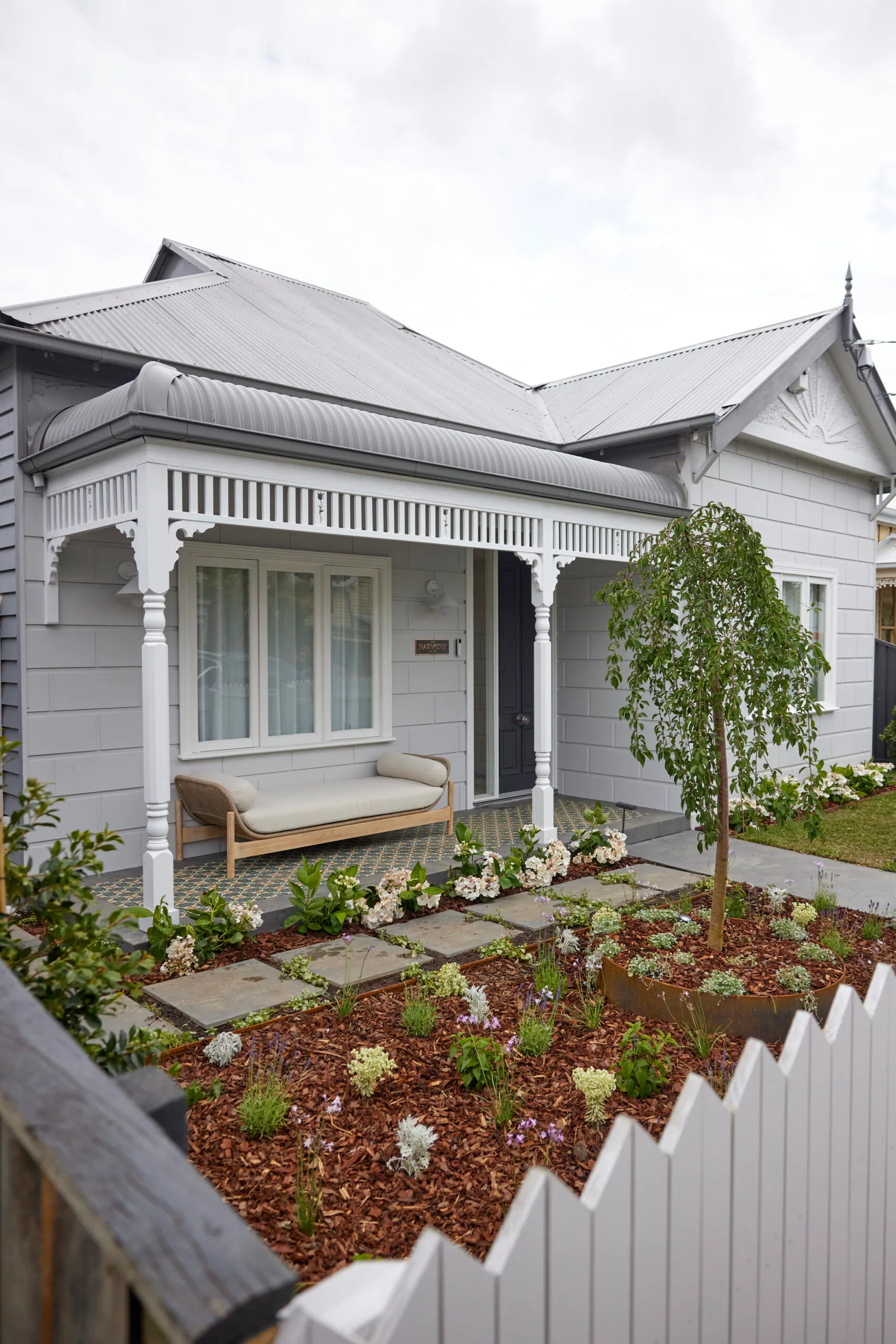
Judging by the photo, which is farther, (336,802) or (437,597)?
(437,597)

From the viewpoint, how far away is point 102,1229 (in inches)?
31.8

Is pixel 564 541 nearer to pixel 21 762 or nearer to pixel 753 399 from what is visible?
pixel 753 399

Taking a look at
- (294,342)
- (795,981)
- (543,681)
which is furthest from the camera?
Result: (294,342)

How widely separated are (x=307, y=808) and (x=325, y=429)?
8.70ft

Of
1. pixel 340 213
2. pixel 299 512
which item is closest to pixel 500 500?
pixel 299 512

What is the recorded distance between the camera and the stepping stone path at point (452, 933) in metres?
4.96

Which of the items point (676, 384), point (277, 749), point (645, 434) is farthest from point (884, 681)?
point (277, 749)

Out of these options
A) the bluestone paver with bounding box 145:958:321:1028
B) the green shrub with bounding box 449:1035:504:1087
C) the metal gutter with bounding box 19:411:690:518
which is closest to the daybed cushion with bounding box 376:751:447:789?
the metal gutter with bounding box 19:411:690:518

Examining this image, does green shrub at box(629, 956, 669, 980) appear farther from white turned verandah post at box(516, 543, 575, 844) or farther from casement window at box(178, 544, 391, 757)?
casement window at box(178, 544, 391, 757)

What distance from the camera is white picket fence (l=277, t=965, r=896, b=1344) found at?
46.6 inches

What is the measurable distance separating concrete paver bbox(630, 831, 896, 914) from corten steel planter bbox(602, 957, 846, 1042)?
1892 mm

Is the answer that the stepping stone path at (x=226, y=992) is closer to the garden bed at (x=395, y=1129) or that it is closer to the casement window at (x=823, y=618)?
the garden bed at (x=395, y=1129)

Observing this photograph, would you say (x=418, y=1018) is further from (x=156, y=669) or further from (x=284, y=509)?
(x=284, y=509)

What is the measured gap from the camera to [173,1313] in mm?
745
